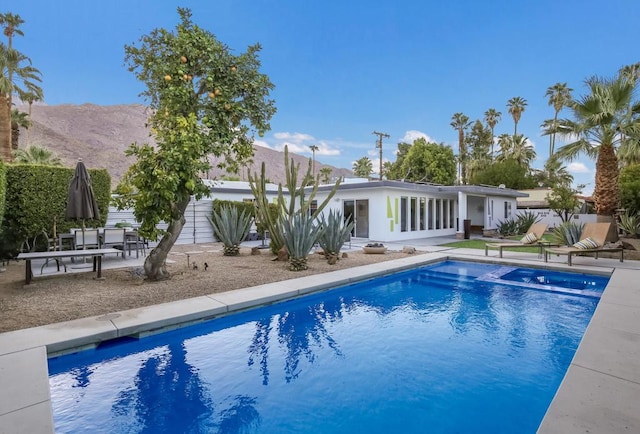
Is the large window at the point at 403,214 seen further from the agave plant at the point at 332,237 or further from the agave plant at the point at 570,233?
the agave plant at the point at 332,237

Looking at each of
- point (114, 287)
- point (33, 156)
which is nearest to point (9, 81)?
point (33, 156)

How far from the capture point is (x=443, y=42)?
19.2m

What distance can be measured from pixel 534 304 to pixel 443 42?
16877mm

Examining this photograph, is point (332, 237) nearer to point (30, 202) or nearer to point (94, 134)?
point (30, 202)

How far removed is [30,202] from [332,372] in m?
10.8

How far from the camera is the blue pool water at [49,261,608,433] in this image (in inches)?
131

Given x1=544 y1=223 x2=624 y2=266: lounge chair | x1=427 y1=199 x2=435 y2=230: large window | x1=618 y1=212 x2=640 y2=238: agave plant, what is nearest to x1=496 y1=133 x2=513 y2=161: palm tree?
x1=427 y1=199 x2=435 y2=230: large window

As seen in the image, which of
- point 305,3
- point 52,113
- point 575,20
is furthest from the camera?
point 52,113

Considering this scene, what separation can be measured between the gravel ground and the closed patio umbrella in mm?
1471

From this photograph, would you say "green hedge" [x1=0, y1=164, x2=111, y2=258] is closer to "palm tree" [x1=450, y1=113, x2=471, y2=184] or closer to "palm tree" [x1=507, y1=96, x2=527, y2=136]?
"palm tree" [x1=450, y1=113, x2=471, y2=184]

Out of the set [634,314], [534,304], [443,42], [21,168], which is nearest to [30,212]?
[21,168]

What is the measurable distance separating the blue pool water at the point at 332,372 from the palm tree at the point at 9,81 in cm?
1606

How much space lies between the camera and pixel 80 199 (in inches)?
323

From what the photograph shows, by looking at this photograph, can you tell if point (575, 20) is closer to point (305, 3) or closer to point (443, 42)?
point (443, 42)
